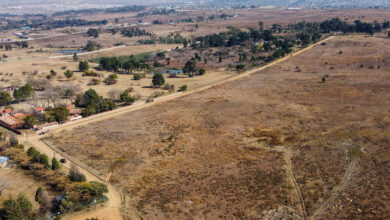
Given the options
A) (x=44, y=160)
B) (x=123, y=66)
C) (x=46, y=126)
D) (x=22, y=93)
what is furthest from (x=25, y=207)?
(x=123, y=66)

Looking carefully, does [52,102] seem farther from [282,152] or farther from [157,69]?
[282,152]

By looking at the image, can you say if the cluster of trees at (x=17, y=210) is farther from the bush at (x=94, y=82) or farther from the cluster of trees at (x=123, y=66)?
the cluster of trees at (x=123, y=66)

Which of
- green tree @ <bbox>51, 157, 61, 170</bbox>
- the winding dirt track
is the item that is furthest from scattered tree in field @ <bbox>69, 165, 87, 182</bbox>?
green tree @ <bbox>51, 157, 61, 170</bbox>

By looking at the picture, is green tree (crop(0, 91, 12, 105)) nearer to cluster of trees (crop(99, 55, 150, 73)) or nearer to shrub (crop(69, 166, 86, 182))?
cluster of trees (crop(99, 55, 150, 73))

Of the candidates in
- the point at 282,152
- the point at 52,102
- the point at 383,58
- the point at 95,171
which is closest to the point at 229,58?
the point at 383,58

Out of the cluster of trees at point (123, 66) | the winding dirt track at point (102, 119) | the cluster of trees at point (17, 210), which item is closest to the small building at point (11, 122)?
the winding dirt track at point (102, 119)

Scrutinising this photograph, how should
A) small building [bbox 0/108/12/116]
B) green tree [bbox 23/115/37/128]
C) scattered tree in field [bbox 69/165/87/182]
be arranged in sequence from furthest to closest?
small building [bbox 0/108/12/116] → green tree [bbox 23/115/37/128] → scattered tree in field [bbox 69/165/87/182]
